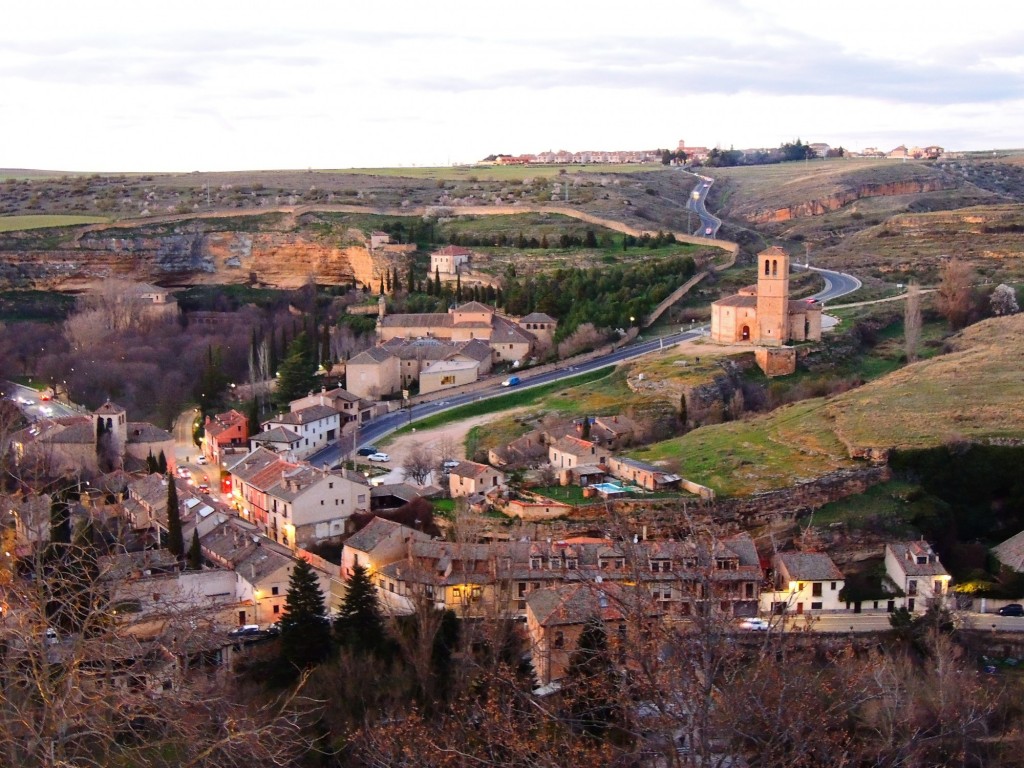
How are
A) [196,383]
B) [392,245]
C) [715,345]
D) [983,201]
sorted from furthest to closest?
1. [983,201]
2. [392,245]
3. [196,383]
4. [715,345]

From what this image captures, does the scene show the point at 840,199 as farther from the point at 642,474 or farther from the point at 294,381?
the point at 642,474

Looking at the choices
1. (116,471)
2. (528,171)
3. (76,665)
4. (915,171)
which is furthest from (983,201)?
(76,665)

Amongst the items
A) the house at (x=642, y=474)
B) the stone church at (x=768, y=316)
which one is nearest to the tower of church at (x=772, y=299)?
the stone church at (x=768, y=316)

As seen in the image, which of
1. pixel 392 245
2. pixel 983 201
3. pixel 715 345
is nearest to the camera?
pixel 715 345

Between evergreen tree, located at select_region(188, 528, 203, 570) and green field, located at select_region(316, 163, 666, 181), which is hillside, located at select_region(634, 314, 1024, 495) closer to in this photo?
evergreen tree, located at select_region(188, 528, 203, 570)

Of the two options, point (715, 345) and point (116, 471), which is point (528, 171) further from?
point (116, 471)
